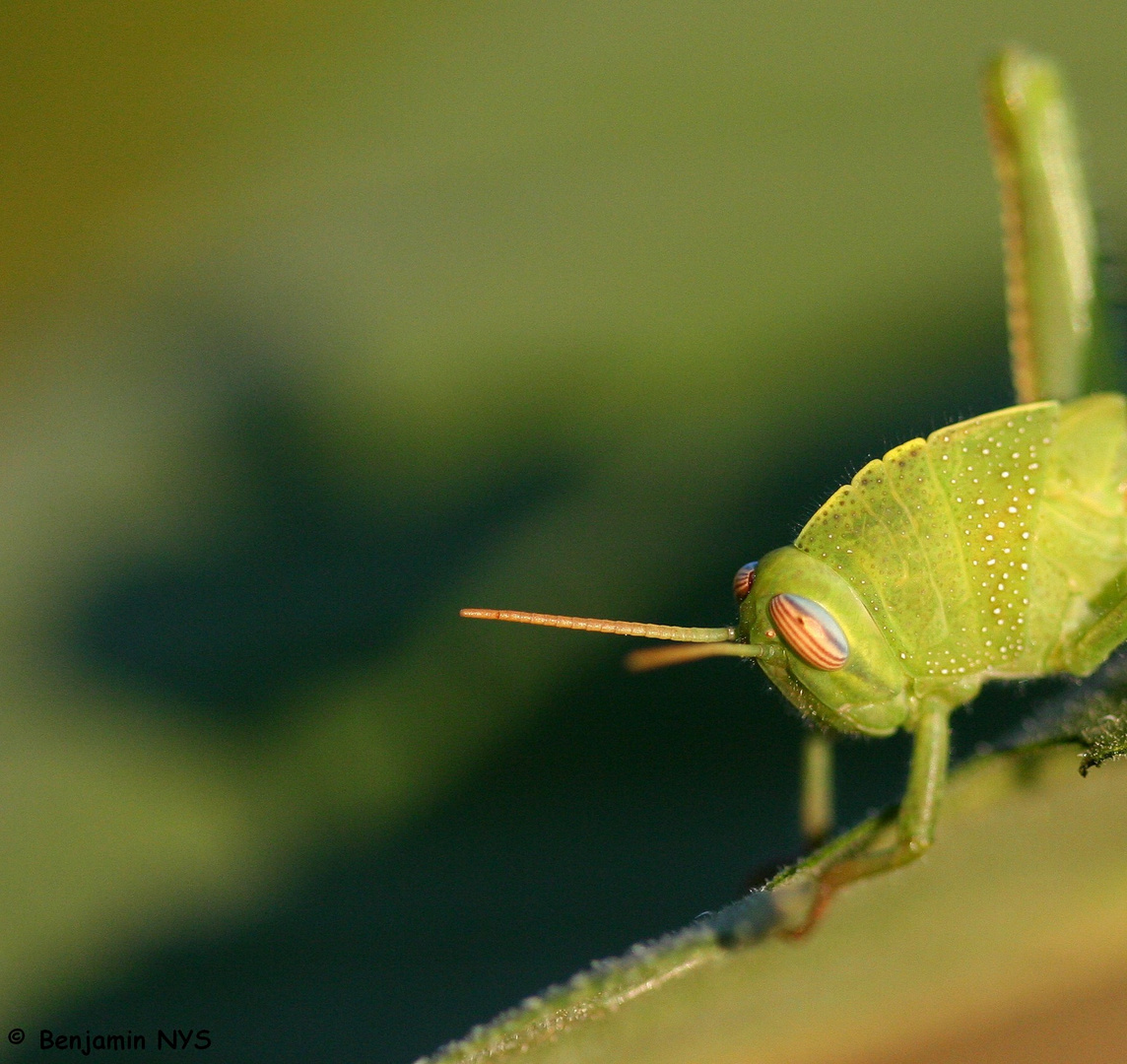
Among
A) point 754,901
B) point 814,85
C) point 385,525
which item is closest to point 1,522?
point 385,525

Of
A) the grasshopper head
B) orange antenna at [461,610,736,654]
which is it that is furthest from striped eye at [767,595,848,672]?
orange antenna at [461,610,736,654]

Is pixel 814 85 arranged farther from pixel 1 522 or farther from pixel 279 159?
pixel 1 522

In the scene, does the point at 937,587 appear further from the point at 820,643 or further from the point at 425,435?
the point at 425,435

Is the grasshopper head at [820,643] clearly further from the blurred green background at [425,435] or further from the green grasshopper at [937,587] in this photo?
the blurred green background at [425,435]

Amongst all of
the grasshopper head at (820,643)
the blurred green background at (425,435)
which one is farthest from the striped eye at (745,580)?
the blurred green background at (425,435)

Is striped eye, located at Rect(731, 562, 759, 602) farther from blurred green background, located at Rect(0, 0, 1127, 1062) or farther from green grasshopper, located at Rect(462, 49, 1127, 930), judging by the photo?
blurred green background, located at Rect(0, 0, 1127, 1062)

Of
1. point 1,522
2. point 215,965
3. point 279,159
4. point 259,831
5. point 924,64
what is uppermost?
point 279,159

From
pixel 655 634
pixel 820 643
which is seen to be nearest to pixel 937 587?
pixel 820 643
